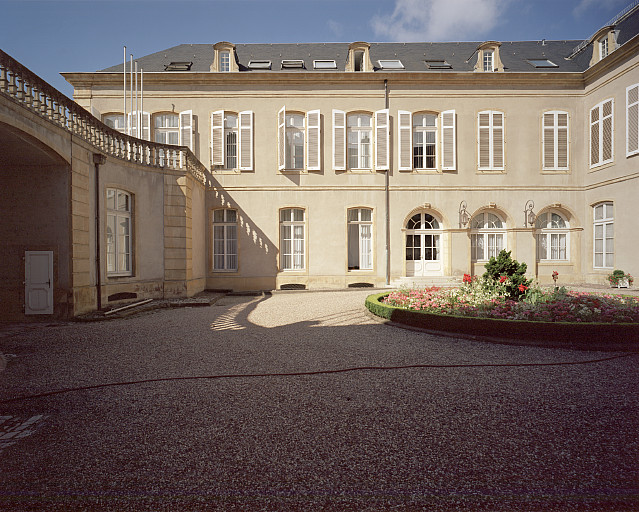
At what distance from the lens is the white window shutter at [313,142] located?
45.6ft

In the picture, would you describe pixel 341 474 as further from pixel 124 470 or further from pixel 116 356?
pixel 116 356

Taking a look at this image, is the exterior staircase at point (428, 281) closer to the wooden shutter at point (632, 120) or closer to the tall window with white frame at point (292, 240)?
the tall window with white frame at point (292, 240)

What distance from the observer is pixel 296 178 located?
550 inches

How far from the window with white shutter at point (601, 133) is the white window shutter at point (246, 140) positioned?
12.4 m

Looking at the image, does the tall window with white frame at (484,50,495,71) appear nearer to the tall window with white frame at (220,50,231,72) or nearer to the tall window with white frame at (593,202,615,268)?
the tall window with white frame at (593,202,615,268)

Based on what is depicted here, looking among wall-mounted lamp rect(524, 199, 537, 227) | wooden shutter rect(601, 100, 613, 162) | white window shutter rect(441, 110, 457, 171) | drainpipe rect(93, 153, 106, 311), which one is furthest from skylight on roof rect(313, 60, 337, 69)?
wooden shutter rect(601, 100, 613, 162)

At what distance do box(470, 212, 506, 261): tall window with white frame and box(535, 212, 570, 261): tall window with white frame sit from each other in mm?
1444

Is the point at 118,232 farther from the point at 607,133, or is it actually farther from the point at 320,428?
the point at 607,133

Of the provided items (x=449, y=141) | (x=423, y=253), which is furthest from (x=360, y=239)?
(x=449, y=141)

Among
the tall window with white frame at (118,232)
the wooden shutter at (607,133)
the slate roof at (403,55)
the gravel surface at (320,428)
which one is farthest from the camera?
the slate roof at (403,55)

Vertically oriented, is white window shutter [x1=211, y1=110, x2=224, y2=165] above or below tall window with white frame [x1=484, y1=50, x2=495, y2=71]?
below

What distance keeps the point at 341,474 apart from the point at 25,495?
1.69m

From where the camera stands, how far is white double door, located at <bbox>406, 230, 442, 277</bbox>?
1428cm

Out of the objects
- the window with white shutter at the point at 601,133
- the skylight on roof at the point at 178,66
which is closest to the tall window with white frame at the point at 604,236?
the window with white shutter at the point at 601,133
